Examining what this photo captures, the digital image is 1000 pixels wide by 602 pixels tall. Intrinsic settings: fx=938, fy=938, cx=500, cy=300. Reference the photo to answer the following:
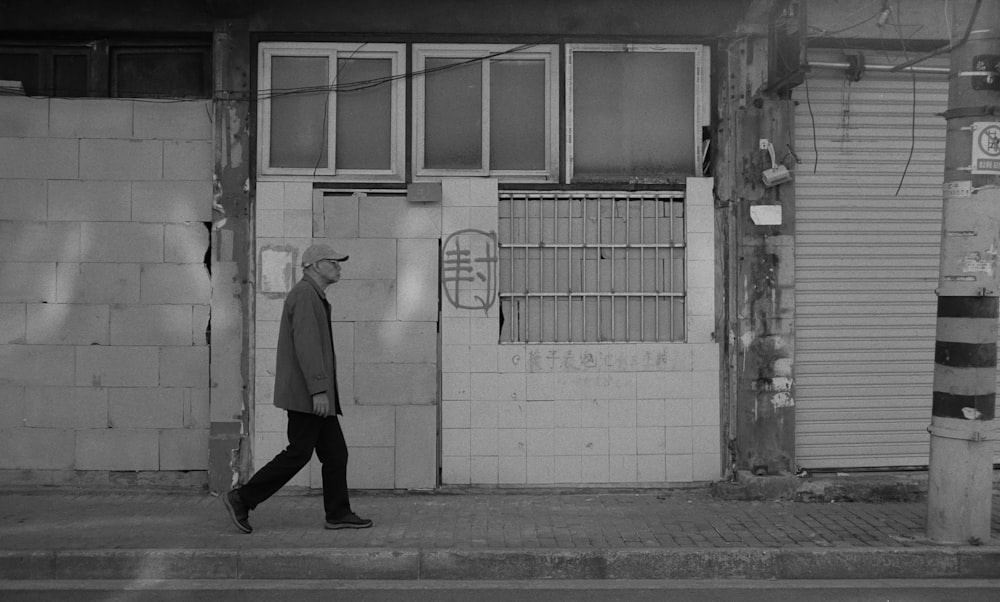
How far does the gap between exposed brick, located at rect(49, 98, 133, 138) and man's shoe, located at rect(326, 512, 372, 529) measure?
4.00 metres

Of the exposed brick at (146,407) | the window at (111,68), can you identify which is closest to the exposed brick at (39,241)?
the window at (111,68)

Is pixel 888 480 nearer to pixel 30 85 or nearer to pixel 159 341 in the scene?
pixel 159 341

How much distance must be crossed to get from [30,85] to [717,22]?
6215 mm

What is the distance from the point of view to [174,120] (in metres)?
8.36

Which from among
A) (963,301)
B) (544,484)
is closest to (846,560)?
(963,301)

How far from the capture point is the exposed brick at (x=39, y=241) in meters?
8.28

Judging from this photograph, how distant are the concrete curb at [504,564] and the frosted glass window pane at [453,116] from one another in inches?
145

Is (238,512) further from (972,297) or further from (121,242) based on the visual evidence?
(972,297)

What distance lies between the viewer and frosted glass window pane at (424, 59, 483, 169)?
27.7ft

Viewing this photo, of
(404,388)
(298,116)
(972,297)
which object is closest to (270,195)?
(298,116)

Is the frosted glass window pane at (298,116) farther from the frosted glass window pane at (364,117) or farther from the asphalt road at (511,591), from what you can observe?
the asphalt road at (511,591)

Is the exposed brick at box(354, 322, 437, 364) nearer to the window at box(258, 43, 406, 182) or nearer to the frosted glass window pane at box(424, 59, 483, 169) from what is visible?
the window at box(258, 43, 406, 182)

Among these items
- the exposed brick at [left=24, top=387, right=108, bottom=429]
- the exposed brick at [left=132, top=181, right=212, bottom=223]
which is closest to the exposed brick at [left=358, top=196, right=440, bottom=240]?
the exposed brick at [left=132, top=181, right=212, bottom=223]

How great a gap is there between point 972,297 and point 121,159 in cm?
699
